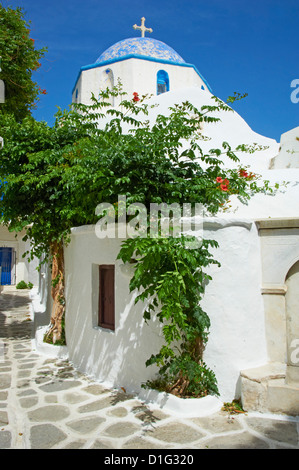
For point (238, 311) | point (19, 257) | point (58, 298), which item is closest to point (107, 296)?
point (58, 298)

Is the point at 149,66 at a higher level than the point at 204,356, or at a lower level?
higher

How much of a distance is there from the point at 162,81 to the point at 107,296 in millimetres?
13609

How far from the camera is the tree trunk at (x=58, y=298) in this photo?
23.4ft

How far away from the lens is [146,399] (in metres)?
4.46

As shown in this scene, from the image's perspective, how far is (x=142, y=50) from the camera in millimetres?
16312

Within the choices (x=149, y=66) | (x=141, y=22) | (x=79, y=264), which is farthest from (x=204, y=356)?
(x=141, y=22)

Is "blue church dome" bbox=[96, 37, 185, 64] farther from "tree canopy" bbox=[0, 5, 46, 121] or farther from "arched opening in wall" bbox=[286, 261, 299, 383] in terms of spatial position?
"arched opening in wall" bbox=[286, 261, 299, 383]

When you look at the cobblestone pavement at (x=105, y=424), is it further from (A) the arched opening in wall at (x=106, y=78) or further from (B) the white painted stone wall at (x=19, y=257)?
(B) the white painted stone wall at (x=19, y=257)

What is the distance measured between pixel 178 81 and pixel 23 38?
9252mm

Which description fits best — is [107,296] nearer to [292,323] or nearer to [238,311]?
[238,311]

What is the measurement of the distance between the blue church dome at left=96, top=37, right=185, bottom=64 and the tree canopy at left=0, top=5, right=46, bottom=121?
26.0ft

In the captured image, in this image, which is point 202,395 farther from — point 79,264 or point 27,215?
point 27,215

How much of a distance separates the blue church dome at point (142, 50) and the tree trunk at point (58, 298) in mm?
12184

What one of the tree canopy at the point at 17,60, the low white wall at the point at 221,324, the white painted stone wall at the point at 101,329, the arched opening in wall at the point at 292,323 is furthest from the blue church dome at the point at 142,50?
the arched opening in wall at the point at 292,323
